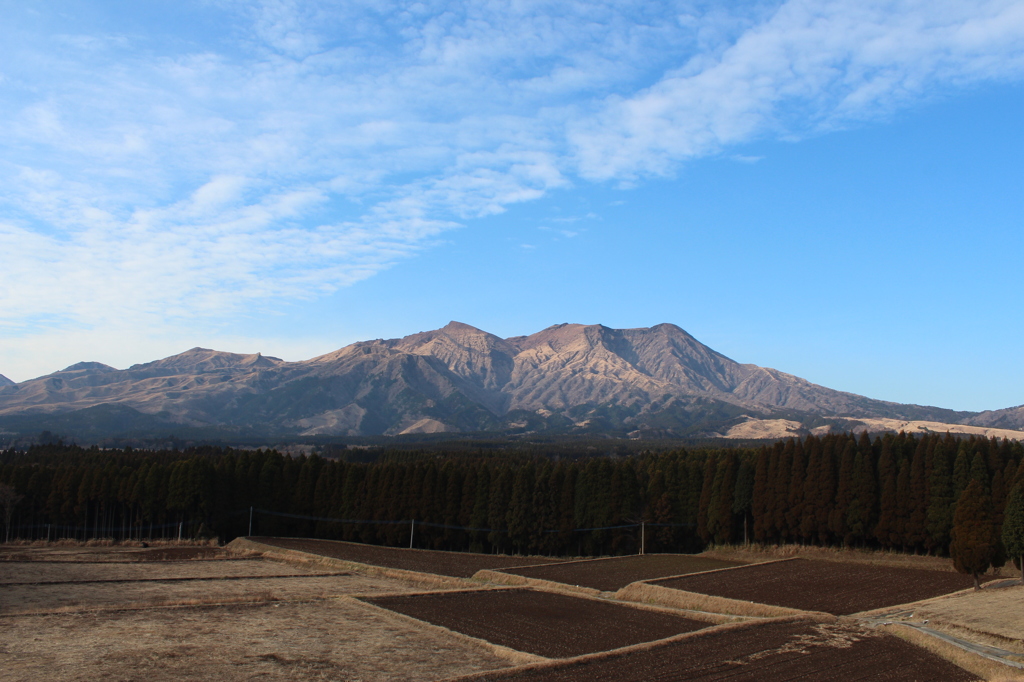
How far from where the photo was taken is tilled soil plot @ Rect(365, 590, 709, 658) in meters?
35.5

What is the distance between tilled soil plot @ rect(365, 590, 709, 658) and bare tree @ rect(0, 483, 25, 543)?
79321mm

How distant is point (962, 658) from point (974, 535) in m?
26.4

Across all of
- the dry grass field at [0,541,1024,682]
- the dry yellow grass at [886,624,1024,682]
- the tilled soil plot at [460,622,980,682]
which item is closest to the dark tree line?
the dry grass field at [0,541,1024,682]

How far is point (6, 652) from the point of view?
96.5 ft

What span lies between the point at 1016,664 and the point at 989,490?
44664mm

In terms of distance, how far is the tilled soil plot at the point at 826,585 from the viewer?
47.3 metres

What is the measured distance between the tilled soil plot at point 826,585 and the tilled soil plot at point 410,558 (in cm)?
1985

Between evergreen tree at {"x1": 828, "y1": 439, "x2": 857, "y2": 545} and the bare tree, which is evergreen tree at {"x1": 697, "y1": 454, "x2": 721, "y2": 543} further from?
the bare tree

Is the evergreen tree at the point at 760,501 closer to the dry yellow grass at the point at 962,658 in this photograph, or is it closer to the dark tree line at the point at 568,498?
the dark tree line at the point at 568,498

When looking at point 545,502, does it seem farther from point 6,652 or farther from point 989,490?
point 6,652

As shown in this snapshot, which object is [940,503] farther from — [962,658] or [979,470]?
[962,658]

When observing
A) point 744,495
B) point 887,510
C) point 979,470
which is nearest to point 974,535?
point 979,470

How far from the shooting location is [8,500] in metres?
98.8

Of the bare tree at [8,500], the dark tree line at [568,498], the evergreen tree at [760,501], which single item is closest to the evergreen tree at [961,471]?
the dark tree line at [568,498]
